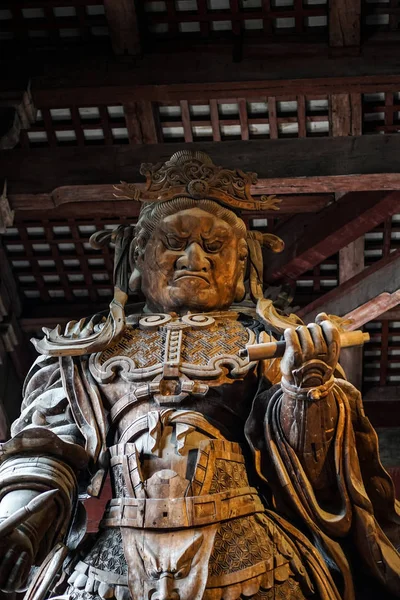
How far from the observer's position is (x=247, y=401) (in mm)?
3254

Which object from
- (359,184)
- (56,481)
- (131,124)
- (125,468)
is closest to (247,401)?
(125,468)

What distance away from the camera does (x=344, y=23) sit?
522cm

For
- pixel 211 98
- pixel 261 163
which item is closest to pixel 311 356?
pixel 261 163

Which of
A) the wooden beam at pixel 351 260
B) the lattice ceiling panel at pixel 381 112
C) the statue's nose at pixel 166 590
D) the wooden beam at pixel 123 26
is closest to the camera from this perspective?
the statue's nose at pixel 166 590

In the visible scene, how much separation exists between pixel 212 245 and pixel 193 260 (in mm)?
169

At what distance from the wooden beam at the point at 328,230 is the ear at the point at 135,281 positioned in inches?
88.5

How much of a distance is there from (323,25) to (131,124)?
147 cm

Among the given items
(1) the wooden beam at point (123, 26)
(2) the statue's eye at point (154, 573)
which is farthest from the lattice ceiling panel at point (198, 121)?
(2) the statue's eye at point (154, 573)

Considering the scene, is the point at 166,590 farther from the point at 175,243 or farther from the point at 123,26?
the point at 123,26

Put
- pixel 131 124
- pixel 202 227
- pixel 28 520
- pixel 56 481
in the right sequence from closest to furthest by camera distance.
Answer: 1. pixel 28 520
2. pixel 56 481
3. pixel 202 227
4. pixel 131 124

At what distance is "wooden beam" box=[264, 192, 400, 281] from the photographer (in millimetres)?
5617

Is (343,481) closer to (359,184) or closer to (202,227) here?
(202,227)

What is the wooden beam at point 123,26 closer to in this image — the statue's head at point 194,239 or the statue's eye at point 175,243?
the statue's head at point 194,239

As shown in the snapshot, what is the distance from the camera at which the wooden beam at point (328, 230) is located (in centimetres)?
562
